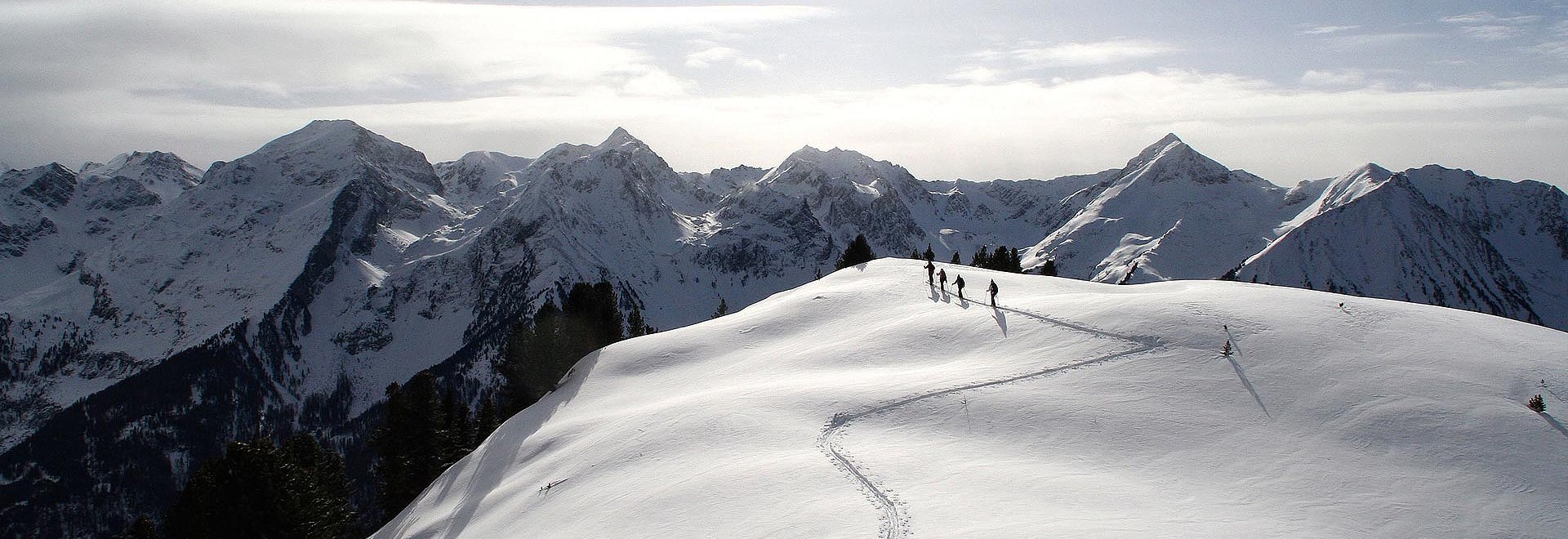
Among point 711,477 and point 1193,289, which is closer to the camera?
point 711,477

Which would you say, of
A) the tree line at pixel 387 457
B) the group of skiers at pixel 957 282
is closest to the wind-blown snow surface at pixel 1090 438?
the group of skiers at pixel 957 282

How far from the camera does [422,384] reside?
54.3m

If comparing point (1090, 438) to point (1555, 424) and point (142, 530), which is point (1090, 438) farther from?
point (142, 530)

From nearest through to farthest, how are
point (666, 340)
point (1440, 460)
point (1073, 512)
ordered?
point (1073, 512) < point (1440, 460) < point (666, 340)

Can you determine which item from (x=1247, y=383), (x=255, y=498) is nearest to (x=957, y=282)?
(x=1247, y=383)

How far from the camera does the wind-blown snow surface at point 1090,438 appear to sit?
59.5ft

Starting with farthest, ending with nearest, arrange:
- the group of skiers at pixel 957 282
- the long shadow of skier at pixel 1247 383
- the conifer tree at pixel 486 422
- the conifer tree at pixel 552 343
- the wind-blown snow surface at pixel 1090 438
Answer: the conifer tree at pixel 486 422 → the conifer tree at pixel 552 343 → the group of skiers at pixel 957 282 → the long shadow of skier at pixel 1247 383 → the wind-blown snow surface at pixel 1090 438

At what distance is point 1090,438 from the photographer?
23.1 metres

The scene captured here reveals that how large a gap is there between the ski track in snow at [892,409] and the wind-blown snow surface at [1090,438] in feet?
0.32

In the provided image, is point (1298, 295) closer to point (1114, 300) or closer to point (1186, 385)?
point (1114, 300)

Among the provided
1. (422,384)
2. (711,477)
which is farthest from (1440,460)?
(422,384)

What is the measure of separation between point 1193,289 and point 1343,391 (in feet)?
50.5

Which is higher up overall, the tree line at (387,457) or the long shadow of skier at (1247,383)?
the long shadow of skier at (1247,383)

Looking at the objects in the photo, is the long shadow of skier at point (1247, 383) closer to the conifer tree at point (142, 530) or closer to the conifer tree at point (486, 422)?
the conifer tree at point (486, 422)
